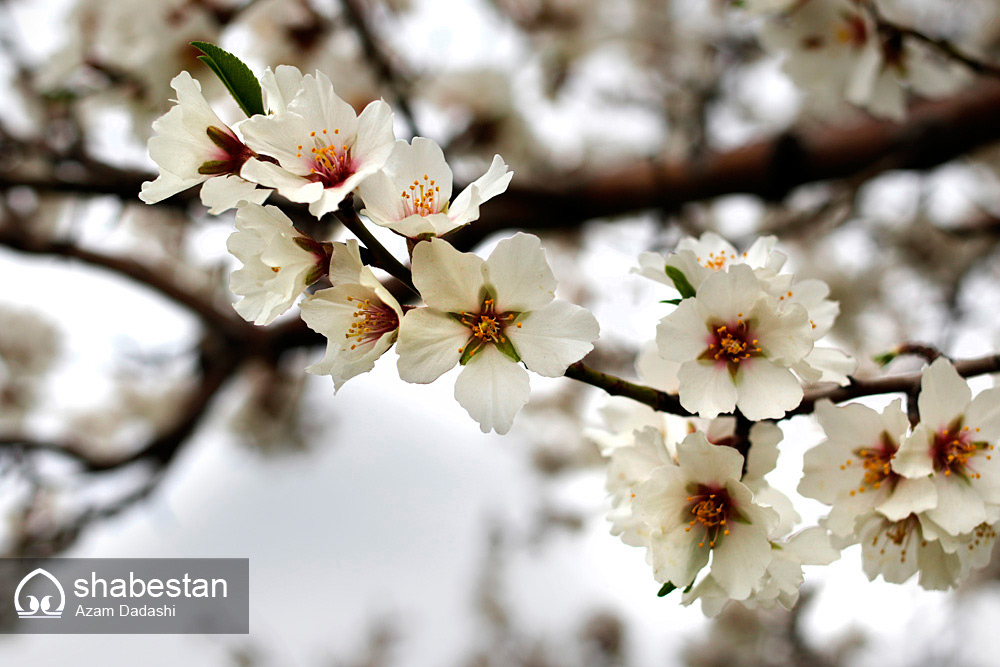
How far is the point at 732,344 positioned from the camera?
2.08 ft

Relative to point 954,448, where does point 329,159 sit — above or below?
above

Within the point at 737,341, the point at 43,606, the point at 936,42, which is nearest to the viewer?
the point at 737,341

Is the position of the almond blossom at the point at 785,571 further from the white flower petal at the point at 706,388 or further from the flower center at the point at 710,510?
the white flower petal at the point at 706,388

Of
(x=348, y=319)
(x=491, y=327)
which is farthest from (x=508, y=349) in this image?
(x=348, y=319)

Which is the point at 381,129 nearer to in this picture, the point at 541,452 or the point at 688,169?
the point at 688,169

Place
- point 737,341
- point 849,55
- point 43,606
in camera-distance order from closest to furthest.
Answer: point 737,341 < point 849,55 < point 43,606

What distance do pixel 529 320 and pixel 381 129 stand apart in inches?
8.0

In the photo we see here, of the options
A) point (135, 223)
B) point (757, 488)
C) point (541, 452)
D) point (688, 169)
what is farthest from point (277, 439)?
point (757, 488)

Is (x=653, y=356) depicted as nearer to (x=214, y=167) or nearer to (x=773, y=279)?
(x=773, y=279)

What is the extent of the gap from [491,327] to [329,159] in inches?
7.8

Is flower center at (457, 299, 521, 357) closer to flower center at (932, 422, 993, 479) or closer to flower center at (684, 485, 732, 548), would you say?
flower center at (684, 485, 732, 548)

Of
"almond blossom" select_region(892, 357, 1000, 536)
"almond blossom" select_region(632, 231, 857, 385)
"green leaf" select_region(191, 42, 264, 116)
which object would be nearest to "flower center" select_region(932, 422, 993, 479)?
"almond blossom" select_region(892, 357, 1000, 536)

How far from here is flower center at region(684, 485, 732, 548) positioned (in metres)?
0.65

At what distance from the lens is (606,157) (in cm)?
312
